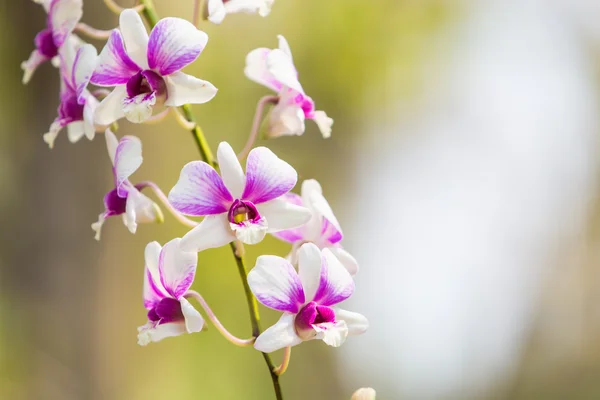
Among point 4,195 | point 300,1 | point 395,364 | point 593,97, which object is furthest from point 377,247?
point 4,195

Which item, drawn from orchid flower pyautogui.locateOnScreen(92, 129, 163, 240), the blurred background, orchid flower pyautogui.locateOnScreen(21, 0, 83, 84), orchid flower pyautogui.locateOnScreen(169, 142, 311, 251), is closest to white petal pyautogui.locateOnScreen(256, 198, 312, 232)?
orchid flower pyautogui.locateOnScreen(169, 142, 311, 251)

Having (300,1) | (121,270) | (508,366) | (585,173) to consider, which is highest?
(300,1)

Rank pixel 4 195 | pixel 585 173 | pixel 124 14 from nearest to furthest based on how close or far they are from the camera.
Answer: pixel 124 14 < pixel 4 195 < pixel 585 173

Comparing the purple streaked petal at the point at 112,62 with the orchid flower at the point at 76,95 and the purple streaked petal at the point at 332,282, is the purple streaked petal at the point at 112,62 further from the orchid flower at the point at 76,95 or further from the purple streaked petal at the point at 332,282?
the purple streaked petal at the point at 332,282

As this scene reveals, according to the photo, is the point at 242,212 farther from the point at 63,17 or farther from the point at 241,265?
the point at 63,17

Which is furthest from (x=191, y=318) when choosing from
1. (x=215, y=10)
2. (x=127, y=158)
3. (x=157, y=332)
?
(x=215, y=10)

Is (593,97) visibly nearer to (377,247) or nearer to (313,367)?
(377,247)

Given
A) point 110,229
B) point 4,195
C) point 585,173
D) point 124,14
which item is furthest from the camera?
point 585,173
